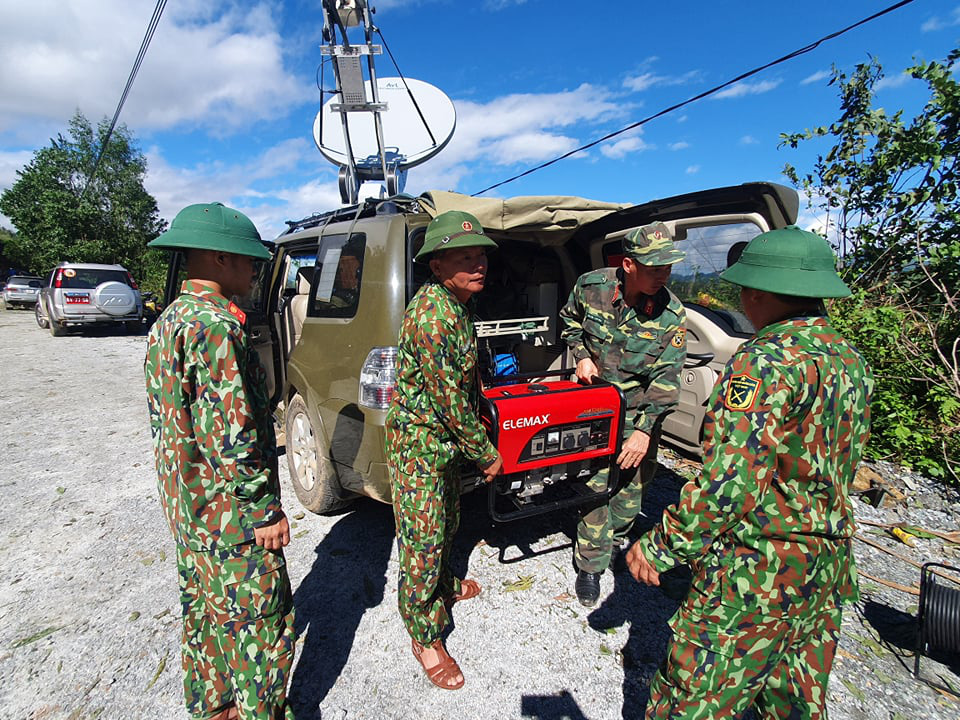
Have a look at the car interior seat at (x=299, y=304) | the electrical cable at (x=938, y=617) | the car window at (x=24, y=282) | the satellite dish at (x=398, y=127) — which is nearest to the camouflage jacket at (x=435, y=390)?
the electrical cable at (x=938, y=617)

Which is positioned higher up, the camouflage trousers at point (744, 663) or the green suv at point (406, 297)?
the green suv at point (406, 297)

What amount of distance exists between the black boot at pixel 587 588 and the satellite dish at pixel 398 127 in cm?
467

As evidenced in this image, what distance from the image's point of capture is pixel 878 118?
493 cm

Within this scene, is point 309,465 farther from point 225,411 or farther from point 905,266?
point 905,266

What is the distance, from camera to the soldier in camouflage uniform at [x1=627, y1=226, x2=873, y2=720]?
Answer: 1263mm

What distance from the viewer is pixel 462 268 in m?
2.00

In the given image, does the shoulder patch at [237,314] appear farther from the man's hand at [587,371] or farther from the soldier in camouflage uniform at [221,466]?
the man's hand at [587,371]

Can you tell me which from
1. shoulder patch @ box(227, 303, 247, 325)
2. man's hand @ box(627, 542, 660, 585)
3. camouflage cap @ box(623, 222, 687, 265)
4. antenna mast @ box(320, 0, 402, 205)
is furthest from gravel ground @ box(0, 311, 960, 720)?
antenna mast @ box(320, 0, 402, 205)

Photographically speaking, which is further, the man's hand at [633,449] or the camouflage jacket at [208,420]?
the man's hand at [633,449]

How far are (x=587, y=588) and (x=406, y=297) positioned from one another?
1.87 m

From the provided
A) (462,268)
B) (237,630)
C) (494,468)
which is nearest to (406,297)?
(462,268)

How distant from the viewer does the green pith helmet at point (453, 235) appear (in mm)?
1931

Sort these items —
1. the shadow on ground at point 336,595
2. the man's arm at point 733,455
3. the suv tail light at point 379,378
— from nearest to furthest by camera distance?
the man's arm at point 733,455 → the shadow on ground at point 336,595 → the suv tail light at point 379,378

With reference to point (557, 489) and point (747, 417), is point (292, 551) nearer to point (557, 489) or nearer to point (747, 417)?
point (557, 489)
